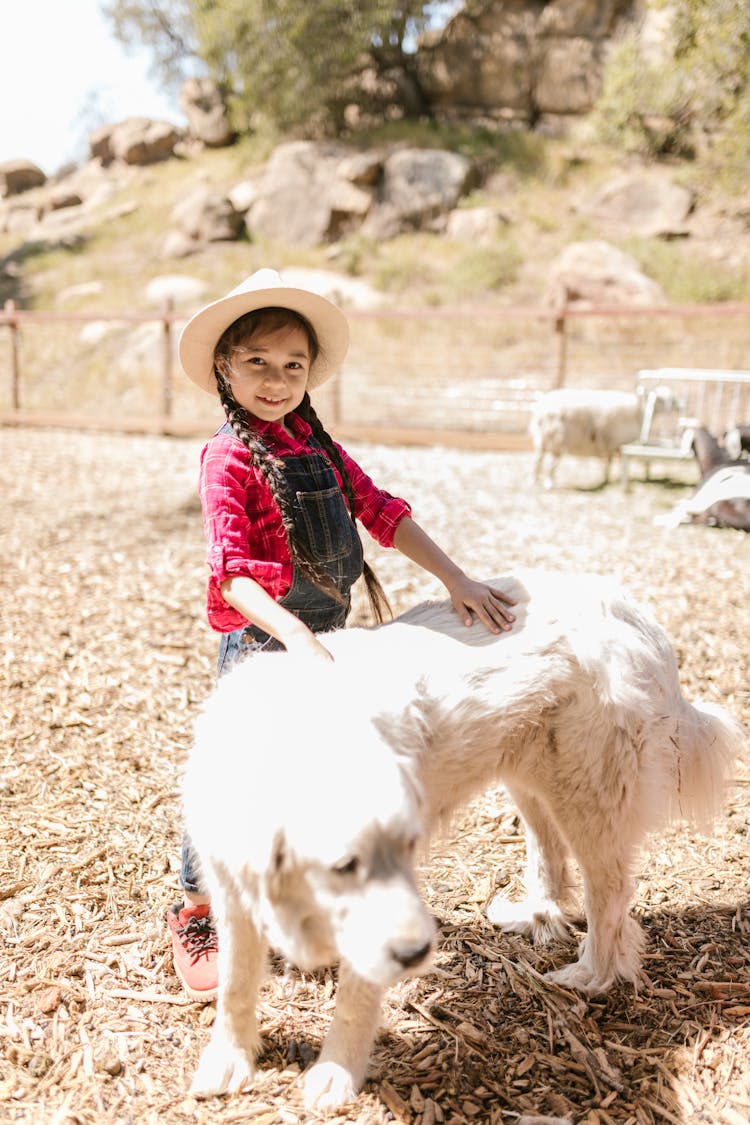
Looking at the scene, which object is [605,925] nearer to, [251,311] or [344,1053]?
[344,1053]

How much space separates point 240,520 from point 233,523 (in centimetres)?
2

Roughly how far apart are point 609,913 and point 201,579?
3.64 meters

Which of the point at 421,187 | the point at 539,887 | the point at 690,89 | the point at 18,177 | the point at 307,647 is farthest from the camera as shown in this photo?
the point at 18,177

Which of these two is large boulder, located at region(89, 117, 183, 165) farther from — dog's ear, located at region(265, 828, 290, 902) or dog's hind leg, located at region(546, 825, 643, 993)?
dog's ear, located at region(265, 828, 290, 902)

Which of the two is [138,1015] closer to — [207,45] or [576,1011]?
[576,1011]

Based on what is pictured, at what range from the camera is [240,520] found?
7.01ft

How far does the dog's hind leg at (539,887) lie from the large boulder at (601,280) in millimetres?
15673

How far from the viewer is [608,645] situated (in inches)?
80.9

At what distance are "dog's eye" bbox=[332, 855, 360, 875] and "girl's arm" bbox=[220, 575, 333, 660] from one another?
1.78 ft

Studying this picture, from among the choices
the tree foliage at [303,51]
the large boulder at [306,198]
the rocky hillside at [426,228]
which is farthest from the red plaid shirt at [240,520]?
the tree foliage at [303,51]

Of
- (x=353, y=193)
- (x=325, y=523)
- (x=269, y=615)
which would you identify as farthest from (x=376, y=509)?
(x=353, y=193)

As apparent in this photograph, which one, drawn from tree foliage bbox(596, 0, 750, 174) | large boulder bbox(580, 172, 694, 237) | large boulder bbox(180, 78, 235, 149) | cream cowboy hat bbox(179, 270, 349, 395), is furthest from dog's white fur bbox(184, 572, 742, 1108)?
large boulder bbox(180, 78, 235, 149)

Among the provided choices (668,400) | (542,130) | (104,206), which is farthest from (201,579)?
(104,206)

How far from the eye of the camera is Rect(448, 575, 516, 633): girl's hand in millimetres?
2055
